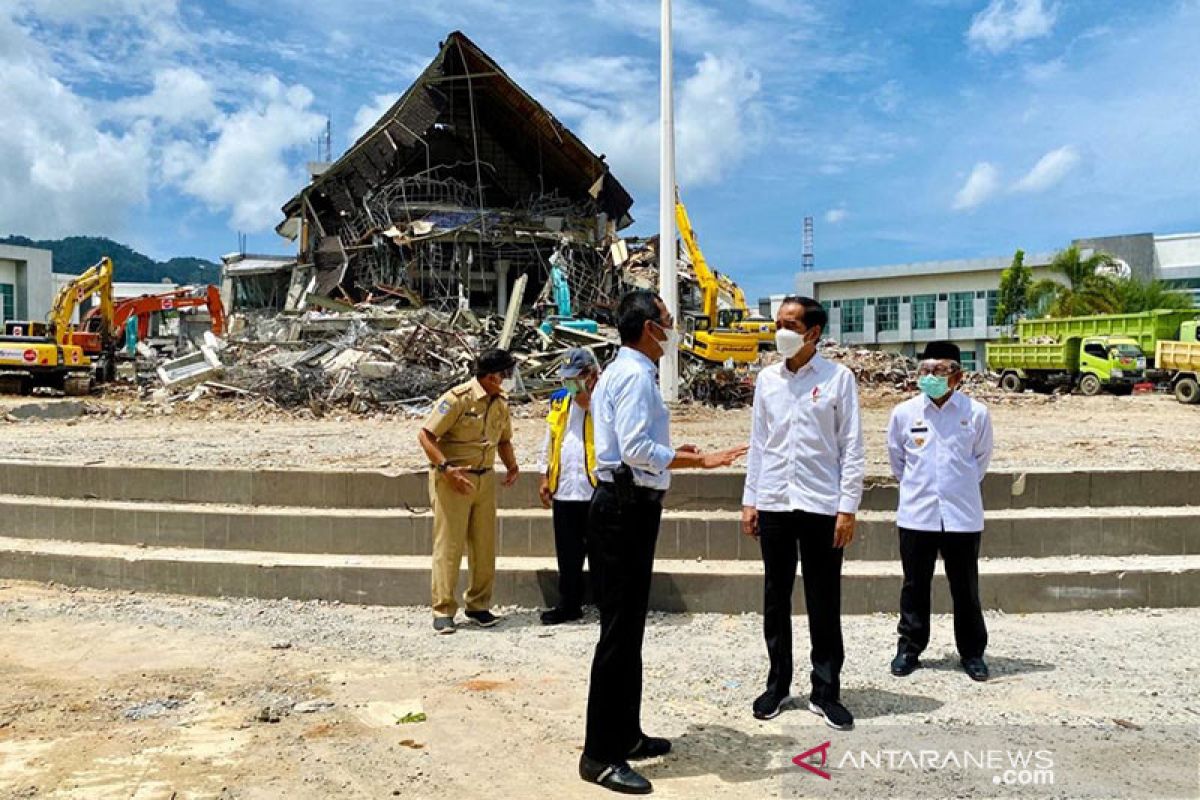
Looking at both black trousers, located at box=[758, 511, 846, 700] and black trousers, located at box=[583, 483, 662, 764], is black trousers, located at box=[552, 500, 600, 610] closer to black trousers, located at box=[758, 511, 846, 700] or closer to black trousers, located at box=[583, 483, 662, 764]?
black trousers, located at box=[758, 511, 846, 700]

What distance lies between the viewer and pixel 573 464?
19.9 ft

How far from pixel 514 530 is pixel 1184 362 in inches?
810

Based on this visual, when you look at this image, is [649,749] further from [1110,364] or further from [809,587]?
[1110,364]

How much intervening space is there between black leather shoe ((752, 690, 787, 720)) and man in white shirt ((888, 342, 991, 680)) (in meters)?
0.93

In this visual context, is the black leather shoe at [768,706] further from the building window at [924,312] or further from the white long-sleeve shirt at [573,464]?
the building window at [924,312]

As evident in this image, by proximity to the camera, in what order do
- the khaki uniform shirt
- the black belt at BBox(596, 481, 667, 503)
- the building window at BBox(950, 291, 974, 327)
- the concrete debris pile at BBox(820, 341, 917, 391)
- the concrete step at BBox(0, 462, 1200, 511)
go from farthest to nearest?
1. the building window at BBox(950, 291, 974, 327)
2. the concrete debris pile at BBox(820, 341, 917, 391)
3. the concrete step at BBox(0, 462, 1200, 511)
4. the khaki uniform shirt
5. the black belt at BBox(596, 481, 667, 503)

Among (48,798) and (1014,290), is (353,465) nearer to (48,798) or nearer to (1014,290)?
(48,798)

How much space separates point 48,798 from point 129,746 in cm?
52

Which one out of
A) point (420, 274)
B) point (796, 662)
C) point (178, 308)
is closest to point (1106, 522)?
point (796, 662)

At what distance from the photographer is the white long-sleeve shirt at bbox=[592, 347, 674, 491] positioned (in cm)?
357

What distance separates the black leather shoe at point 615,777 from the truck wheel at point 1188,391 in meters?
21.6

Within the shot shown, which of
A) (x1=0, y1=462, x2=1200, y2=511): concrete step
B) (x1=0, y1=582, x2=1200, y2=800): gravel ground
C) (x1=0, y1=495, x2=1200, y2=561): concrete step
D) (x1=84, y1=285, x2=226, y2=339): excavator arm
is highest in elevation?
(x1=84, y1=285, x2=226, y2=339): excavator arm

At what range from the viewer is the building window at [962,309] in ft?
158

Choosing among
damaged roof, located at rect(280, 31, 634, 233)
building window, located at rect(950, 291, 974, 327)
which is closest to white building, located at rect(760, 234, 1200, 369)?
building window, located at rect(950, 291, 974, 327)
